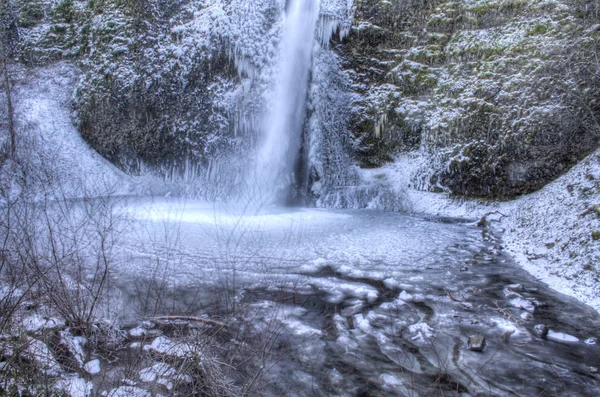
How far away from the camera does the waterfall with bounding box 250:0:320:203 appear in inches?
489

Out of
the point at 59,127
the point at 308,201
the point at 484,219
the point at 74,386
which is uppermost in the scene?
the point at 59,127

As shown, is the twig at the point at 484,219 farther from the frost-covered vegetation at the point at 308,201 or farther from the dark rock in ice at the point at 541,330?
the dark rock in ice at the point at 541,330

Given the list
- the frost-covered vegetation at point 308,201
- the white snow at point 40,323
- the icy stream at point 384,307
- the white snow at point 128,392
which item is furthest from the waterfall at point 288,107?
the white snow at point 128,392

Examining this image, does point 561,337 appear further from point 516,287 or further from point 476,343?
point 516,287

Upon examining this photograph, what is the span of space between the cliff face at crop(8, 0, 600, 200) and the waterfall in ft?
1.34

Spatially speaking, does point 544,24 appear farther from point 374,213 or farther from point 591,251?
point 591,251

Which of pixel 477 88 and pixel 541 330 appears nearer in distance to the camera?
pixel 541 330

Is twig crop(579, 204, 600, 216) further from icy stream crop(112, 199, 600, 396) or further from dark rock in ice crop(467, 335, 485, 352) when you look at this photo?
dark rock in ice crop(467, 335, 485, 352)

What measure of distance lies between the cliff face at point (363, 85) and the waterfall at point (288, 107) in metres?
0.41

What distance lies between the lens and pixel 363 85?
13242 millimetres

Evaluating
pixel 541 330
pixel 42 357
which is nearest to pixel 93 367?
pixel 42 357

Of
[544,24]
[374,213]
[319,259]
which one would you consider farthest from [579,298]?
[544,24]

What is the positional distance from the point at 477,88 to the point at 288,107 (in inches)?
238

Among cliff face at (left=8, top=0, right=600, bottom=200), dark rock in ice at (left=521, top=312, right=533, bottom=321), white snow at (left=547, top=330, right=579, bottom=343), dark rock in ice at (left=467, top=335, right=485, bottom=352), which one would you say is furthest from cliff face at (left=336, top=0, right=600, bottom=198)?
dark rock in ice at (left=467, top=335, right=485, bottom=352)
